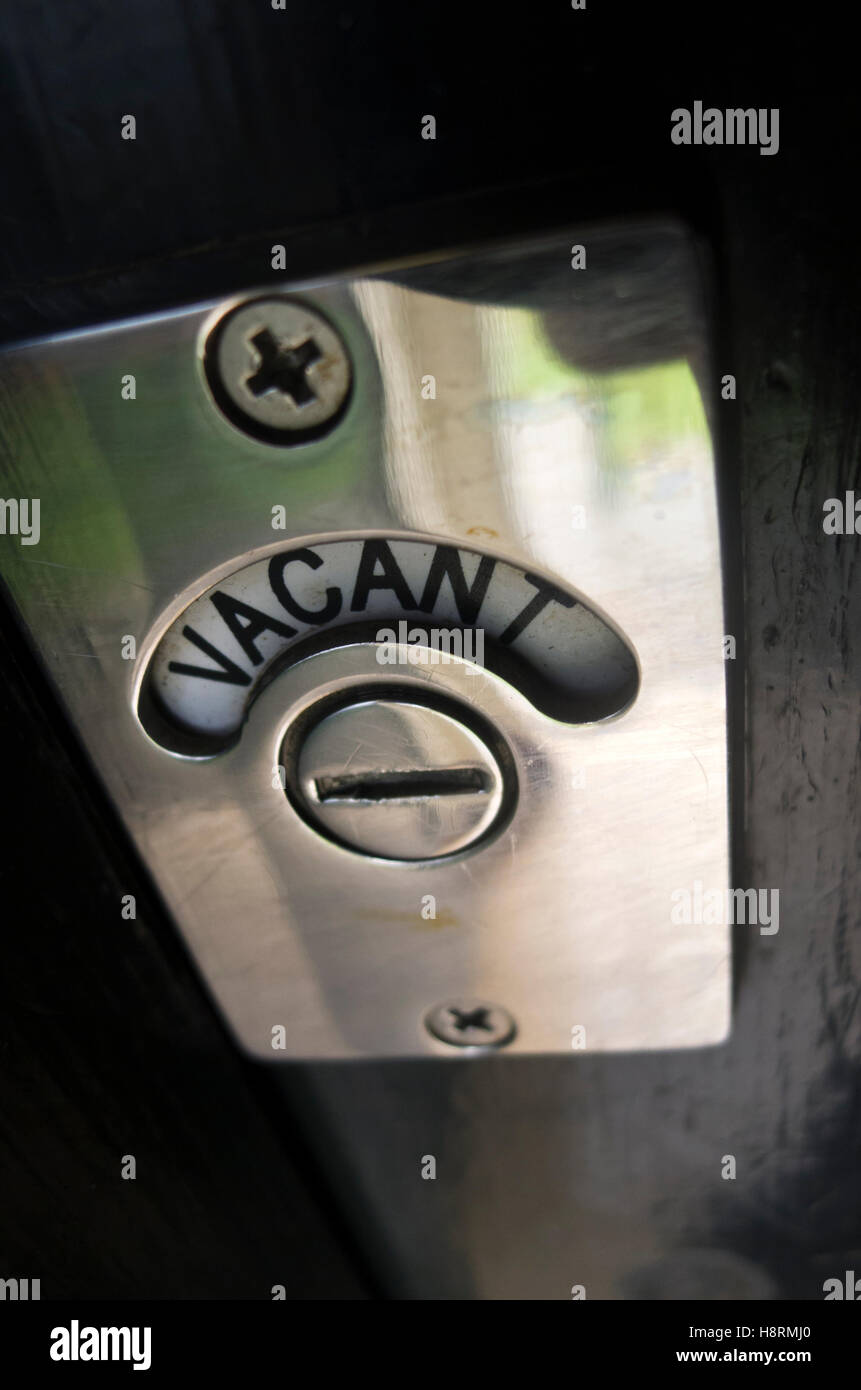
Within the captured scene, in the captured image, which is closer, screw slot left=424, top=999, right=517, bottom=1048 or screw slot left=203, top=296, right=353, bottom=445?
screw slot left=203, top=296, right=353, bottom=445

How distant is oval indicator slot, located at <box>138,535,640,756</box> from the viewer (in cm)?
41

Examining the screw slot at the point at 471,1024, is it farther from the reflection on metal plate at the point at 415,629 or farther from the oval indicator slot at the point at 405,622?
the oval indicator slot at the point at 405,622

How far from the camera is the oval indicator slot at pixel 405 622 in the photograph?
0.41 meters

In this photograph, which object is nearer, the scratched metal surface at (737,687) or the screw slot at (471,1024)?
the scratched metal surface at (737,687)

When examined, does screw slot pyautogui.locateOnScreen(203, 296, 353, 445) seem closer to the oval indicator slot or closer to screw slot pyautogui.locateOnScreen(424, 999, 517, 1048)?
the oval indicator slot

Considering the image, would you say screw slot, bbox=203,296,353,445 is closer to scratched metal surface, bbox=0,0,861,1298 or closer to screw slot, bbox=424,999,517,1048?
scratched metal surface, bbox=0,0,861,1298

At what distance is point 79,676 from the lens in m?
0.45

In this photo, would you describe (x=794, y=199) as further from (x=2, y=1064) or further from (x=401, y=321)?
(x=2, y=1064)

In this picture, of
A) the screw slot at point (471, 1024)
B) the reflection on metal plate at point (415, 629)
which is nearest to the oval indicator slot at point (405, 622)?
the reflection on metal plate at point (415, 629)

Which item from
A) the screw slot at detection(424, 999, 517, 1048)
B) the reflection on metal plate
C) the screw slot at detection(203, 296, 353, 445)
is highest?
the screw slot at detection(203, 296, 353, 445)

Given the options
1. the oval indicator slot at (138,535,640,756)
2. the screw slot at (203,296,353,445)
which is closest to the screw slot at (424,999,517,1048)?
the oval indicator slot at (138,535,640,756)

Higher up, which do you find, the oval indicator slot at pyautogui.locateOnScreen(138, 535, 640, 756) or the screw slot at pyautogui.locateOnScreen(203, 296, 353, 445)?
the screw slot at pyautogui.locateOnScreen(203, 296, 353, 445)

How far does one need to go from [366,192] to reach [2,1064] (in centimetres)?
43
